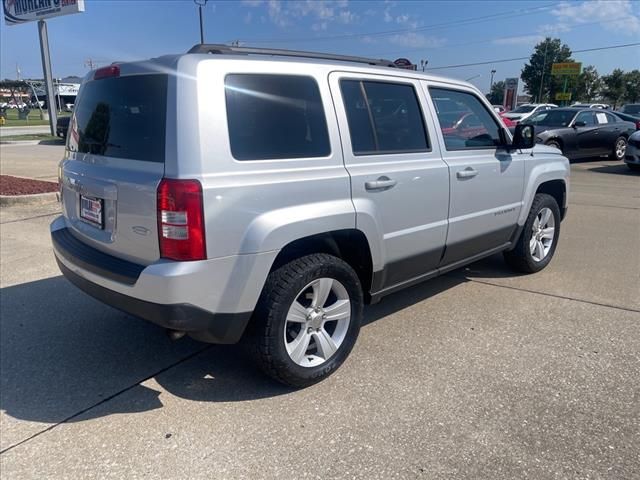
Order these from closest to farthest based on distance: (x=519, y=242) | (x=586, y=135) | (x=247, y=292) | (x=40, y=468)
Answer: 1. (x=40, y=468)
2. (x=247, y=292)
3. (x=519, y=242)
4. (x=586, y=135)

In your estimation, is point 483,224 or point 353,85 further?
point 483,224

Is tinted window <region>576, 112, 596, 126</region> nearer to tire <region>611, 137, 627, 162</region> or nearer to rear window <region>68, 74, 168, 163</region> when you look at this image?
tire <region>611, 137, 627, 162</region>

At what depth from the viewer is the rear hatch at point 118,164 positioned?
8.58ft

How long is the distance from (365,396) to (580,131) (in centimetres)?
1373

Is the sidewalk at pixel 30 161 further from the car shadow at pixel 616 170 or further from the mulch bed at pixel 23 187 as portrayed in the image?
the car shadow at pixel 616 170

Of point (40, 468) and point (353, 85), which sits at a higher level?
point (353, 85)

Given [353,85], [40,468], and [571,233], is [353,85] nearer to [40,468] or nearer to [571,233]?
[40,468]

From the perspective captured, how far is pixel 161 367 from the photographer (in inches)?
134

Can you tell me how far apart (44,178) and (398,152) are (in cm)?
1018

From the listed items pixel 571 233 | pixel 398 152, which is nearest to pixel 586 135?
pixel 571 233

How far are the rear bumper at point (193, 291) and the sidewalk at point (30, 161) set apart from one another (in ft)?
30.8

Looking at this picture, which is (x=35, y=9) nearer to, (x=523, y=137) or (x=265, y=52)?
(x=265, y=52)

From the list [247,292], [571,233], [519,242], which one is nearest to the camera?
[247,292]

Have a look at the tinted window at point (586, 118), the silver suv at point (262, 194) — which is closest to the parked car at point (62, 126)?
the tinted window at point (586, 118)
